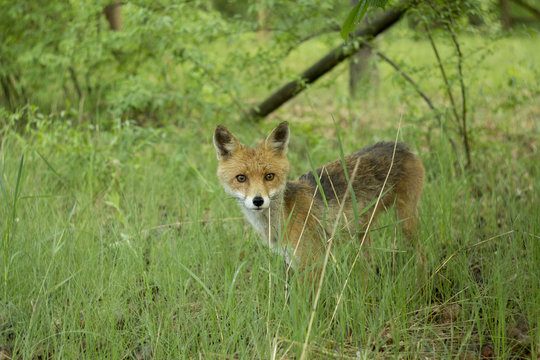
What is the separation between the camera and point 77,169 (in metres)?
5.70

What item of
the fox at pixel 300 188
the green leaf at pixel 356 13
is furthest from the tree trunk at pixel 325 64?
the green leaf at pixel 356 13

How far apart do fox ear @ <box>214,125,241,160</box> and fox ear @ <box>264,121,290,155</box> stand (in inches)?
11.1

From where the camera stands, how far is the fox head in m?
3.64

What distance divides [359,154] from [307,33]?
2.85m

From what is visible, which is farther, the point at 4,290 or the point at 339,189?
the point at 339,189

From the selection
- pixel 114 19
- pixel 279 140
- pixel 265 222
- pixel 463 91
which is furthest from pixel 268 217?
pixel 114 19

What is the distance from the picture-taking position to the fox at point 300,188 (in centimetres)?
371

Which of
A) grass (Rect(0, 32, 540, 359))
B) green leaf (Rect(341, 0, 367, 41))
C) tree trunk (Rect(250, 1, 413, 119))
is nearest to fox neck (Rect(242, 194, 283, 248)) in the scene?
grass (Rect(0, 32, 540, 359))

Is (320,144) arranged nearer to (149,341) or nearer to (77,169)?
(77,169)

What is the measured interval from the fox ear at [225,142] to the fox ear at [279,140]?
0.93 feet

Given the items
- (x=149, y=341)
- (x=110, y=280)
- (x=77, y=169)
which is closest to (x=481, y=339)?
(x=149, y=341)

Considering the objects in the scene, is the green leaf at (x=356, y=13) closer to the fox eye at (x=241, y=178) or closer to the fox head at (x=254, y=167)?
the fox head at (x=254, y=167)

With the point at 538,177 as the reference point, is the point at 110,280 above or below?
below

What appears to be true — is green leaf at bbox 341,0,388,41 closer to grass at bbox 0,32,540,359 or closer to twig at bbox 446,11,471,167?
grass at bbox 0,32,540,359
